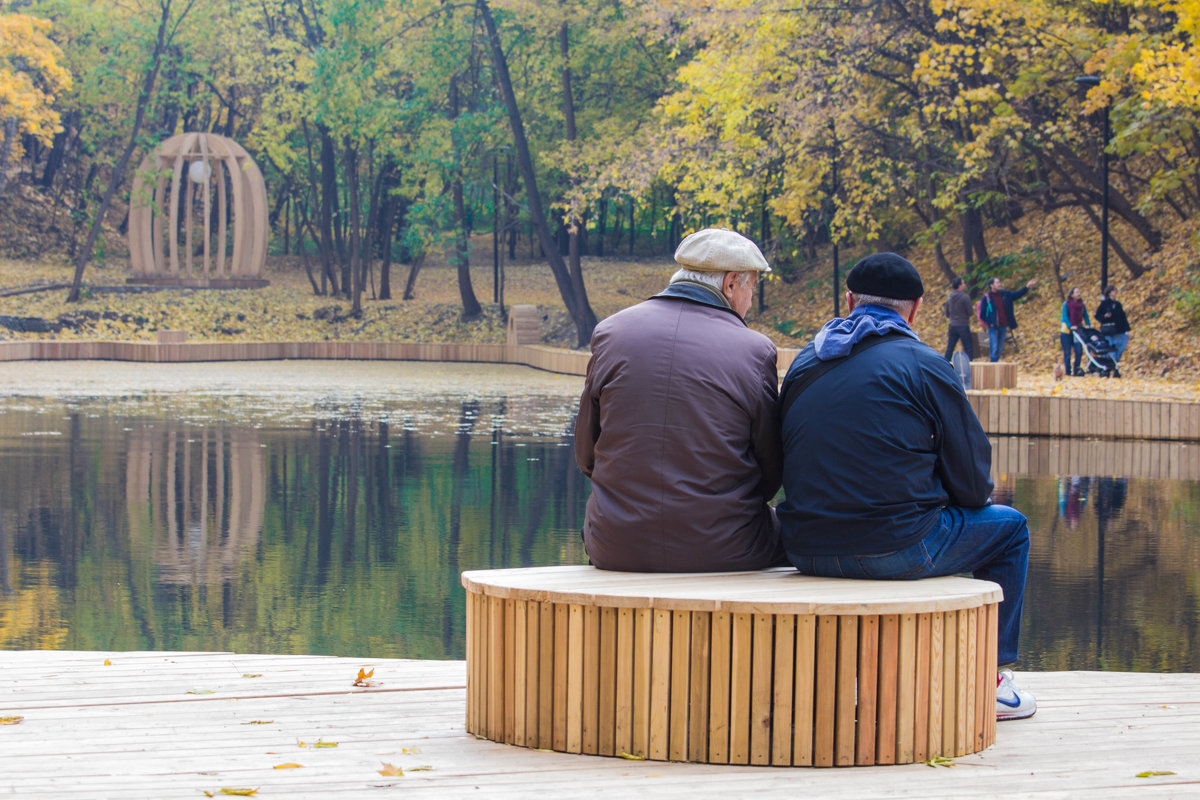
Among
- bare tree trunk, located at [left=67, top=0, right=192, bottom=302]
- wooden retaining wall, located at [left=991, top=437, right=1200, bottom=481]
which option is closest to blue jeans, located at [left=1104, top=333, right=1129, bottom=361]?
wooden retaining wall, located at [left=991, top=437, right=1200, bottom=481]

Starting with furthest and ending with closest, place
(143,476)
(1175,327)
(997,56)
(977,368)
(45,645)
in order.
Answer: (997,56), (1175,327), (977,368), (143,476), (45,645)

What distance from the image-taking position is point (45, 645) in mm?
6699

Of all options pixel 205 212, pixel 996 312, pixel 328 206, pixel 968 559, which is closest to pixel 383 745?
pixel 968 559

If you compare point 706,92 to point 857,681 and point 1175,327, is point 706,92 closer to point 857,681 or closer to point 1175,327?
point 1175,327

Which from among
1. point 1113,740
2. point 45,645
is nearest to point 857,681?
point 1113,740

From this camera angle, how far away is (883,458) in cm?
430

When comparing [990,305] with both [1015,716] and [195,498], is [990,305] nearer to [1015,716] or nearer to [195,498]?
[195,498]

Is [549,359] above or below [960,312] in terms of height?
below

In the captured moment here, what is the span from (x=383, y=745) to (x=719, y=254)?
1.90 metres

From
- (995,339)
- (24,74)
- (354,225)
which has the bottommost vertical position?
(995,339)

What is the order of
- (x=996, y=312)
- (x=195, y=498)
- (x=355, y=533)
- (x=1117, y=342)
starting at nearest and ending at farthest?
(x=355, y=533), (x=195, y=498), (x=1117, y=342), (x=996, y=312)

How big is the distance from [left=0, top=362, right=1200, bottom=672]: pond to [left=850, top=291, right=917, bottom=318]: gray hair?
2.64 meters

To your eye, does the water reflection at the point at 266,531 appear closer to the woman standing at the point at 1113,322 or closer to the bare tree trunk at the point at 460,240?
the woman standing at the point at 1113,322

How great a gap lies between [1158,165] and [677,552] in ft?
93.6
